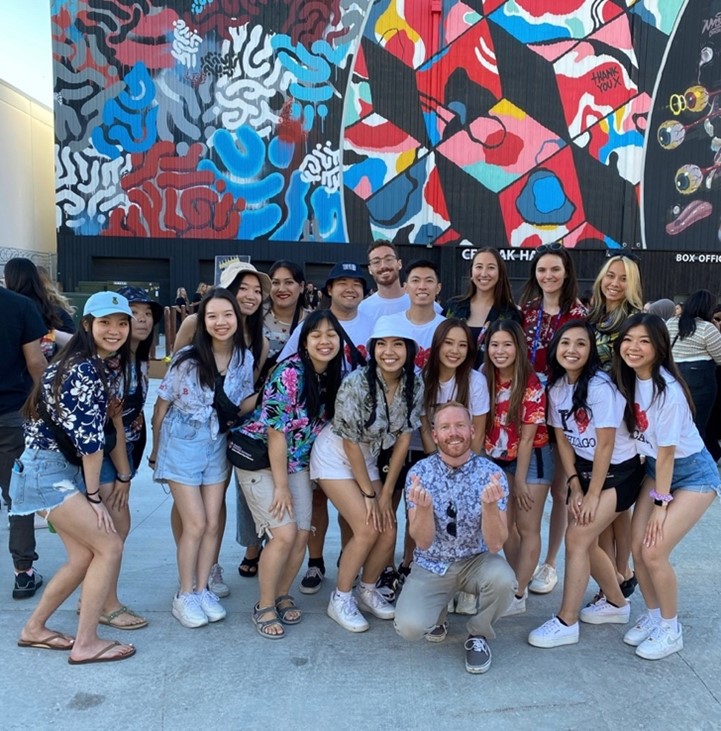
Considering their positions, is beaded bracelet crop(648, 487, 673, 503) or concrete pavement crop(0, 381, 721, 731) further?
beaded bracelet crop(648, 487, 673, 503)

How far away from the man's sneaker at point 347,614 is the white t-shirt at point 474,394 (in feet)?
3.90

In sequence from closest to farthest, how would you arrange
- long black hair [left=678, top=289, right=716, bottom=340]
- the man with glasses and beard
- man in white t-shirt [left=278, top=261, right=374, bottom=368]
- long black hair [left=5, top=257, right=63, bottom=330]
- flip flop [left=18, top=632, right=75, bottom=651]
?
the man with glasses and beard → flip flop [left=18, top=632, right=75, bottom=651] → man in white t-shirt [left=278, top=261, right=374, bottom=368] → long black hair [left=5, top=257, right=63, bottom=330] → long black hair [left=678, top=289, right=716, bottom=340]

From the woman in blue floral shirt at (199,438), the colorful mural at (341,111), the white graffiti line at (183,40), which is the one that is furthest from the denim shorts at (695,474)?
the white graffiti line at (183,40)

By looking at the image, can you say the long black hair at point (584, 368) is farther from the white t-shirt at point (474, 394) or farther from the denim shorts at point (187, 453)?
the denim shorts at point (187, 453)

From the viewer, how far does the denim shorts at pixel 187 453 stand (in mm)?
3389

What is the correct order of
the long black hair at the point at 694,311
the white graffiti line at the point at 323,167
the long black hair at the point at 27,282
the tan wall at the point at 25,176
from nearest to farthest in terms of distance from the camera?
the long black hair at the point at 27,282 → the long black hair at the point at 694,311 → the white graffiti line at the point at 323,167 → the tan wall at the point at 25,176

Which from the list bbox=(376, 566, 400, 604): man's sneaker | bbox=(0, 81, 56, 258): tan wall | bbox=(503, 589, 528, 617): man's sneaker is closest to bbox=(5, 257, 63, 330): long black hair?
bbox=(376, 566, 400, 604): man's sneaker

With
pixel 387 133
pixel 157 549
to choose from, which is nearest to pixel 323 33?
pixel 387 133

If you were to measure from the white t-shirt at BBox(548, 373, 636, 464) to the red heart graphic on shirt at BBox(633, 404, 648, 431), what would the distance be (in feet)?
0.20

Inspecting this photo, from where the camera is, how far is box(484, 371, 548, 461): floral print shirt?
134 inches

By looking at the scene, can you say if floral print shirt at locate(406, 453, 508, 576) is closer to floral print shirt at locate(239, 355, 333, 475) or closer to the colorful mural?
floral print shirt at locate(239, 355, 333, 475)

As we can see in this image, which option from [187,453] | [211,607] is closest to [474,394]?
[187,453]

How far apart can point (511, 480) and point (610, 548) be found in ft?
2.41

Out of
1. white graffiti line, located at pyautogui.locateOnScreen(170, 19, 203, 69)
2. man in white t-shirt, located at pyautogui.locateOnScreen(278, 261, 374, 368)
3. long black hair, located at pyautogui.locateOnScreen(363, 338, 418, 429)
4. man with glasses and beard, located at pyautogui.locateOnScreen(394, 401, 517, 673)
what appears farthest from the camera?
white graffiti line, located at pyautogui.locateOnScreen(170, 19, 203, 69)
